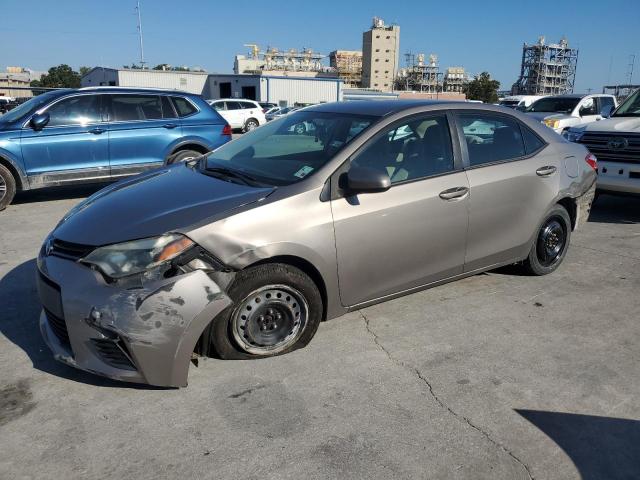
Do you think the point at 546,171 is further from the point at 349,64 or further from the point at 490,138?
the point at 349,64

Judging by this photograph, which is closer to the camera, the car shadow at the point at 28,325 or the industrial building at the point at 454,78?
the car shadow at the point at 28,325

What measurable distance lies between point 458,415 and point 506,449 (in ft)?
1.07

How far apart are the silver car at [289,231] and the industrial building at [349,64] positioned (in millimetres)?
158422

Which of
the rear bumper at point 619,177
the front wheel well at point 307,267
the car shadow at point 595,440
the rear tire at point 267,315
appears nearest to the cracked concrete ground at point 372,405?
the car shadow at point 595,440

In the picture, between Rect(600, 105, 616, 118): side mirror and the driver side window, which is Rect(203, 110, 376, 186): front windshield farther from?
Rect(600, 105, 616, 118): side mirror

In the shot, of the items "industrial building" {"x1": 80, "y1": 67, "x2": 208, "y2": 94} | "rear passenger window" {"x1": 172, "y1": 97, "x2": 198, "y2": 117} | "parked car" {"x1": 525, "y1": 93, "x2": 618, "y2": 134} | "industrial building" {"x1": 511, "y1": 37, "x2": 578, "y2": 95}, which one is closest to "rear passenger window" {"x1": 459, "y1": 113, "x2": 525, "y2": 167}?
"rear passenger window" {"x1": 172, "y1": 97, "x2": 198, "y2": 117}

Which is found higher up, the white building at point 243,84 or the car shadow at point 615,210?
the white building at point 243,84

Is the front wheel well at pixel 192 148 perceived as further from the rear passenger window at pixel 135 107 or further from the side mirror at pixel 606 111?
the side mirror at pixel 606 111

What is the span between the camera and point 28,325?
3.75 m

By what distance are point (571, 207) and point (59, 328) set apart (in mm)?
4568

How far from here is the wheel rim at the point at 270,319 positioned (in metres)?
3.14

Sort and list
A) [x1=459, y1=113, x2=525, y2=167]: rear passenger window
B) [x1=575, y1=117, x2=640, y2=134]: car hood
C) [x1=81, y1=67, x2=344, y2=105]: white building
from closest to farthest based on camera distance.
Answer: [x1=459, y1=113, x2=525, y2=167]: rear passenger window
[x1=575, y1=117, x2=640, y2=134]: car hood
[x1=81, y1=67, x2=344, y2=105]: white building

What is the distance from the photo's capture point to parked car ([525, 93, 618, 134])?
41.9 feet

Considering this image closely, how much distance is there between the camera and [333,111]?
4.20 metres
